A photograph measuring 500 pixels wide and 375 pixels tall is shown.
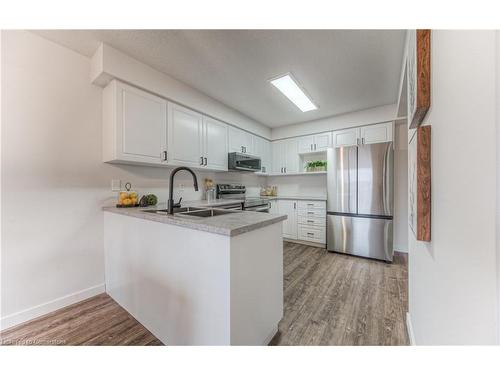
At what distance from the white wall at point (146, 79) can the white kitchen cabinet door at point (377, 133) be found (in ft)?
7.96

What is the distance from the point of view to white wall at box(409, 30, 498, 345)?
46 centimetres

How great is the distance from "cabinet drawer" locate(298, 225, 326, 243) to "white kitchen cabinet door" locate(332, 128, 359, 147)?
1.62 metres

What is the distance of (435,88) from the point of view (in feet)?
2.58

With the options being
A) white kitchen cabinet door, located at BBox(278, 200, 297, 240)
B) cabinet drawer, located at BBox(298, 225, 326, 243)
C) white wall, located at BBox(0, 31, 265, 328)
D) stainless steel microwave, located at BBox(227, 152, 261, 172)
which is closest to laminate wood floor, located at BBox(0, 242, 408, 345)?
white wall, located at BBox(0, 31, 265, 328)

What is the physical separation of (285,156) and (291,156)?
0.14m

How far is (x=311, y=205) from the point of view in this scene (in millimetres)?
3525

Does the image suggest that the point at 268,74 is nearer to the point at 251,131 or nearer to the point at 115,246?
the point at 251,131

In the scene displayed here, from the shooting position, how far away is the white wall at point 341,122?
10.1 ft

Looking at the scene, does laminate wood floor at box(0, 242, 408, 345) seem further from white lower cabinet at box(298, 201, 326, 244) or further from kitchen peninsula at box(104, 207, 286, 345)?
white lower cabinet at box(298, 201, 326, 244)

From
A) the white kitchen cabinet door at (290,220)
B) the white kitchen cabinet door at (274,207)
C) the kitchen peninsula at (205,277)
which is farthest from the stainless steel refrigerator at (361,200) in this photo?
the kitchen peninsula at (205,277)
